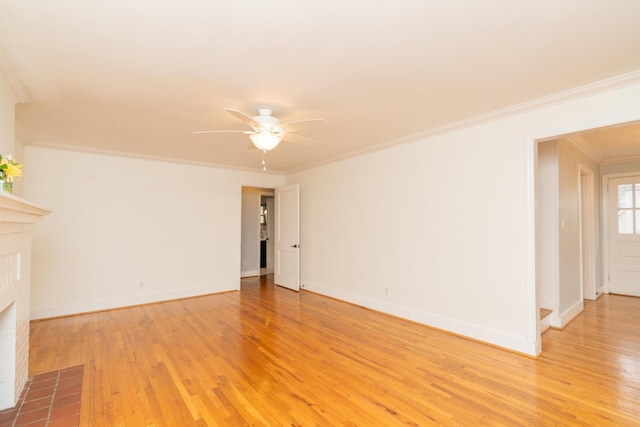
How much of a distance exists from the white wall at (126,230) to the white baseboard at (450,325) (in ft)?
8.83

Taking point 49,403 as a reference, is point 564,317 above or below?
above

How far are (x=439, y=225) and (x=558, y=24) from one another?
2.46 meters

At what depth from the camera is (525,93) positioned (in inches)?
106

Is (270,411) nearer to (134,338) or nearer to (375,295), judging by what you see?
(134,338)

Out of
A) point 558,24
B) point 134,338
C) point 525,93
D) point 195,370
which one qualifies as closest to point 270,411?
point 195,370

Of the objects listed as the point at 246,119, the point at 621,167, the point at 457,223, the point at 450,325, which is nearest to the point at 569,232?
the point at 457,223

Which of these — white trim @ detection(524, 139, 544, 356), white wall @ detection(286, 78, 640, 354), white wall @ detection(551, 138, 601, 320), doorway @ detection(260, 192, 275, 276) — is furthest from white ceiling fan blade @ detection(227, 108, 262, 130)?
doorway @ detection(260, 192, 275, 276)

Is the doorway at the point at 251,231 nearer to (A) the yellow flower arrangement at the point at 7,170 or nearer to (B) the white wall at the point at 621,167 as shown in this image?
(A) the yellow flower arrangement at the point at 7,170

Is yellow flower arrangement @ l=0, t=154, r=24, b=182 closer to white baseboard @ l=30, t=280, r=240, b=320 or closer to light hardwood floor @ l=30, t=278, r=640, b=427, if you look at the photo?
light hardwood floor @ l=30, t=278, r=640, b=427

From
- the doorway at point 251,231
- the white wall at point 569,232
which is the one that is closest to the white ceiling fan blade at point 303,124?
the white wall at point 569,232

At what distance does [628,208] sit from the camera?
544 centimetres

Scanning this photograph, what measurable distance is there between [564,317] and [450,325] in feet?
5.26

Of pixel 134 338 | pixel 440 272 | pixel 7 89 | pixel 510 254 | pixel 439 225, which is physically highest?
pixel 7 89

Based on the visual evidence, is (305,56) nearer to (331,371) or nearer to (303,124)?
(303,124)
